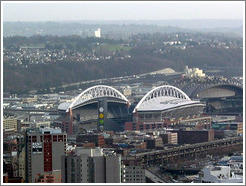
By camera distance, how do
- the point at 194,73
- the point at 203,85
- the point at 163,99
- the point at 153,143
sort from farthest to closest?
the point at 194,73 < the point at 203,85 < the point at 163,99 < the point at 153,143

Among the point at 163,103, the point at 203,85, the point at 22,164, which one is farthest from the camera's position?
the point at 203,85

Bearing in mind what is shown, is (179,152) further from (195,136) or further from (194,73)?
(194,73)

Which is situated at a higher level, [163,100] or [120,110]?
[163,100]

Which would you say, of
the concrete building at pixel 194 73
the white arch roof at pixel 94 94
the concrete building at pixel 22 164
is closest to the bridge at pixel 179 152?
the concrete building at pixel 22 164

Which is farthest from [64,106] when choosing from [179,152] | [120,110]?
[179,152]

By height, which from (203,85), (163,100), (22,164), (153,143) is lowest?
(22,164)

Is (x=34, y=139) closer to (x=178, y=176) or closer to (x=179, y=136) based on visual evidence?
(x=178, y=176)
